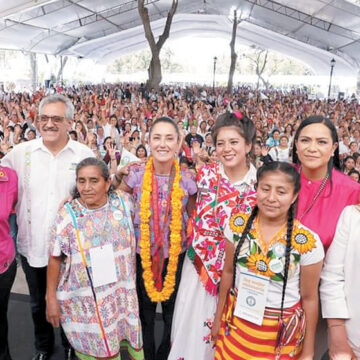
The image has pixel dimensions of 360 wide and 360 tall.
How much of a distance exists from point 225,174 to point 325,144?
52 cm

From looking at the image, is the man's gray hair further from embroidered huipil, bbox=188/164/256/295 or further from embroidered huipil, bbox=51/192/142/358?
embroidered huipil, bbox=188/164/256/295

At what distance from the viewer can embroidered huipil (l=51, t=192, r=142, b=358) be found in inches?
72.7

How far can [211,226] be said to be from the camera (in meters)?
1.98

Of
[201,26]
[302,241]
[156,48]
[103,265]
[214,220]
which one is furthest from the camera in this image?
[201,26]

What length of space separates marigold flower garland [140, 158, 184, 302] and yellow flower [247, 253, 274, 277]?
1.84 ft

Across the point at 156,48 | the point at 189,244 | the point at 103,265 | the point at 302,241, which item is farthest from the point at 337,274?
the point at 156,48

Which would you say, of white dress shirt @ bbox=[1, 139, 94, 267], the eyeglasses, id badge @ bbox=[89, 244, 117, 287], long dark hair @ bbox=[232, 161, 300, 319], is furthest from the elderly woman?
long dark hair @ bbox=[232, 161, 300, 319]

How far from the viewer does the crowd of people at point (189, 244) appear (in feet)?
5.20

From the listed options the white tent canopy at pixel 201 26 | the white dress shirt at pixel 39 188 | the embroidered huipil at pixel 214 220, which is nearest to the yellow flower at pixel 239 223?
the embroidered huipil at pixel 214 220

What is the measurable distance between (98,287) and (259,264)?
2.70ft

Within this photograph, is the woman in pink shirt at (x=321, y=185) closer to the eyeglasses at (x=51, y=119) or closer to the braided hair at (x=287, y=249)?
the braided hair at (x=287, y=249)

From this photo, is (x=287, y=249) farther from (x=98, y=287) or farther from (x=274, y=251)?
(x=98, y=287)

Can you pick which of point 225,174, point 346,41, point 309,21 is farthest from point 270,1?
point 225,174

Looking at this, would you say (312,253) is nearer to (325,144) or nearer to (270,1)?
(325,144)
